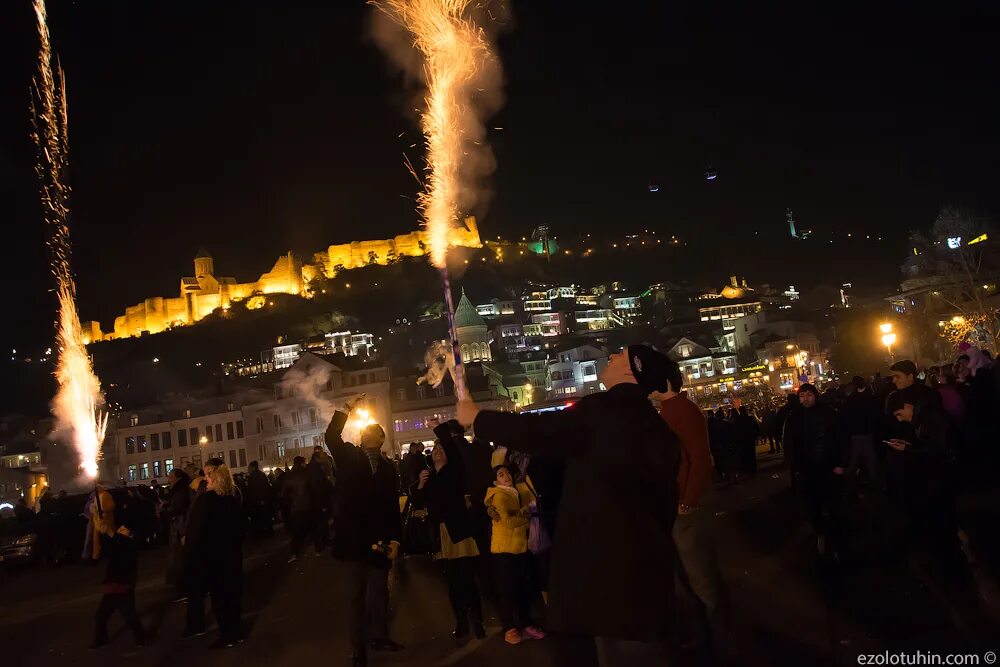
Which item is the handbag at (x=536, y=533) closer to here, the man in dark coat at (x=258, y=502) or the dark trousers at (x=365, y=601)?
the dark trousers at (x=365, y=601)

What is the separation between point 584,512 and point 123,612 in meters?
6.50

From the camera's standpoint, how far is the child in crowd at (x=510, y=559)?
6.43 m

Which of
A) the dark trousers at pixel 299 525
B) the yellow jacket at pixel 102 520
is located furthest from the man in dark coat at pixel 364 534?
the dark trousers at pixel 299 525

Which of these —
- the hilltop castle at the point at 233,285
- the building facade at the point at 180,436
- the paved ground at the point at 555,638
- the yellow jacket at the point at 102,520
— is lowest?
the paved ground at the point at 555,638

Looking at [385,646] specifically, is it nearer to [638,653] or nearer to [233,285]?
[638,653]

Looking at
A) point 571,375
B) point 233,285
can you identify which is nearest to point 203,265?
point 233,285

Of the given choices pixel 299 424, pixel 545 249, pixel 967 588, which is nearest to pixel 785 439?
pixel 967 588

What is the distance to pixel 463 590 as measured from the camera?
6.74m

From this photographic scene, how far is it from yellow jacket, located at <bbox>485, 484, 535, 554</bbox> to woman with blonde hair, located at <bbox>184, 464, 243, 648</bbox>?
270cm

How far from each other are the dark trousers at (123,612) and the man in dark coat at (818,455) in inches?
272

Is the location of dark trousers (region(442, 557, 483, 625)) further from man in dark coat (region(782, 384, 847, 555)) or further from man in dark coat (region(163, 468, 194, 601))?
man in dark coat (region(163, 468, 194, 601))

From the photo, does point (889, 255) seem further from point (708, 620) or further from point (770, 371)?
point (708, 620)

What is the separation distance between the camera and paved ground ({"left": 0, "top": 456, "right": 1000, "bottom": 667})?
5496 mm

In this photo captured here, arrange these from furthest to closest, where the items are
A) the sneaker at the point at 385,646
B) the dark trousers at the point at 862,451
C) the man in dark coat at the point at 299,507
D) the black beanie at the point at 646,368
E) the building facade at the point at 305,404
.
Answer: the building facade at the point at 305,404 → the man in dark coat at the point at 299,507 → the dark trousers at the point at 862,451 → the sneaker at the point at 385,646 → the black beanie at the point at 646,368
